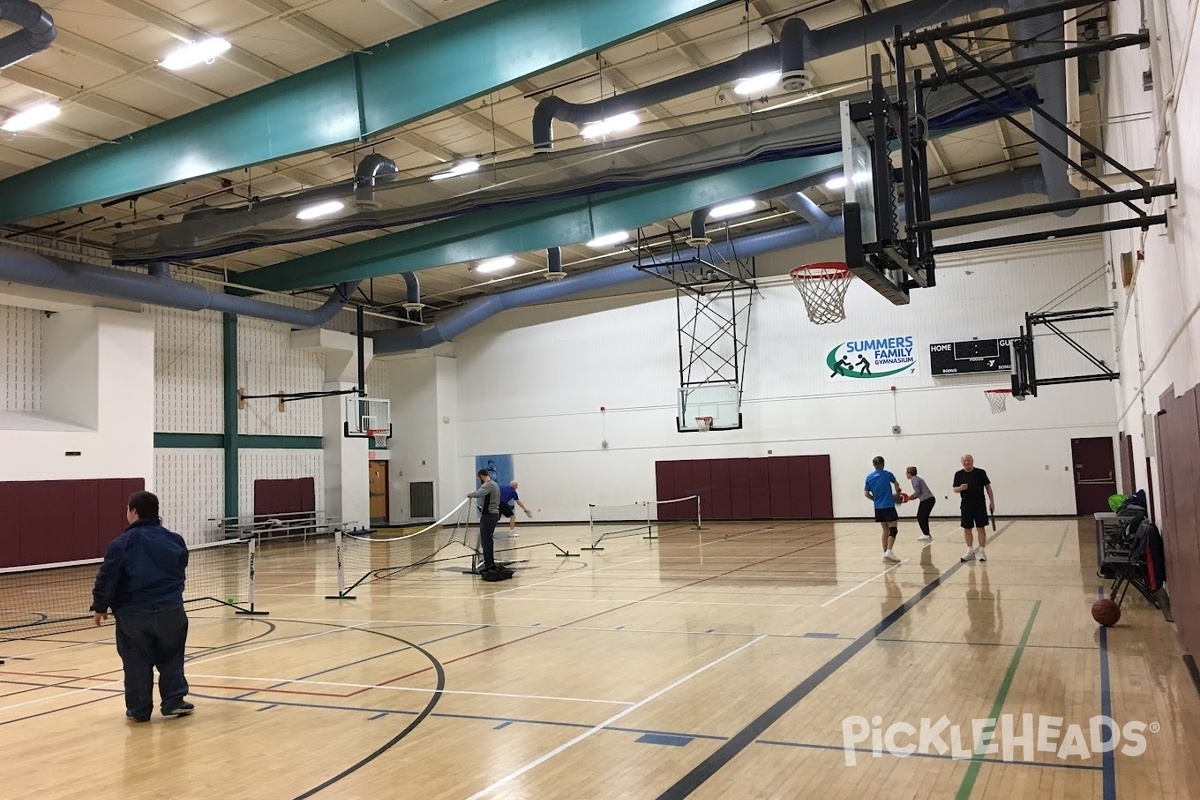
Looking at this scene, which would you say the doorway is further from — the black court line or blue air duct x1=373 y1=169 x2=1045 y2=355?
the black court line

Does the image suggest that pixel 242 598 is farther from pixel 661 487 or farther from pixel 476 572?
A: pixel 661 487

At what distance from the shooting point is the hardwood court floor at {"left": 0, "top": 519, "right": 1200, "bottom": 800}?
5172 mm

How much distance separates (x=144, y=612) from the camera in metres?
7.01

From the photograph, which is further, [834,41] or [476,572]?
[476,572]

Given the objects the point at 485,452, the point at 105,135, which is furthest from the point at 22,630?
the point at 485,452

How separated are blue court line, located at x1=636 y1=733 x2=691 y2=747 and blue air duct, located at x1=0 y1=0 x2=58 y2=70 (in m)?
11.3

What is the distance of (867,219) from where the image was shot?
7320 millimetres

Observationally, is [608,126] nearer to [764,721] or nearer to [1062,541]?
[764,721]

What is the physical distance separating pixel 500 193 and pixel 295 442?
18.3 meters

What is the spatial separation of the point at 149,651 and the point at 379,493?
2799cm

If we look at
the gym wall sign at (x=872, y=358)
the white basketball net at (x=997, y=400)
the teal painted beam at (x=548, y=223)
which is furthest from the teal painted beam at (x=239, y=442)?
the white basketball net at (x=997, y=400)

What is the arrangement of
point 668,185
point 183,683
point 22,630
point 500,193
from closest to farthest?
point 183,683 → point 22,630 → point 500,193 → point 668,185

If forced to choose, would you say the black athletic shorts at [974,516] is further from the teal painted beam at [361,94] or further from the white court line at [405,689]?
the white court line at [405,689]

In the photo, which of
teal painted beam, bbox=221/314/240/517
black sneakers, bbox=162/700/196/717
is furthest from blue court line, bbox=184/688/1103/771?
teal painted beam, bbox=221/314/240/517
